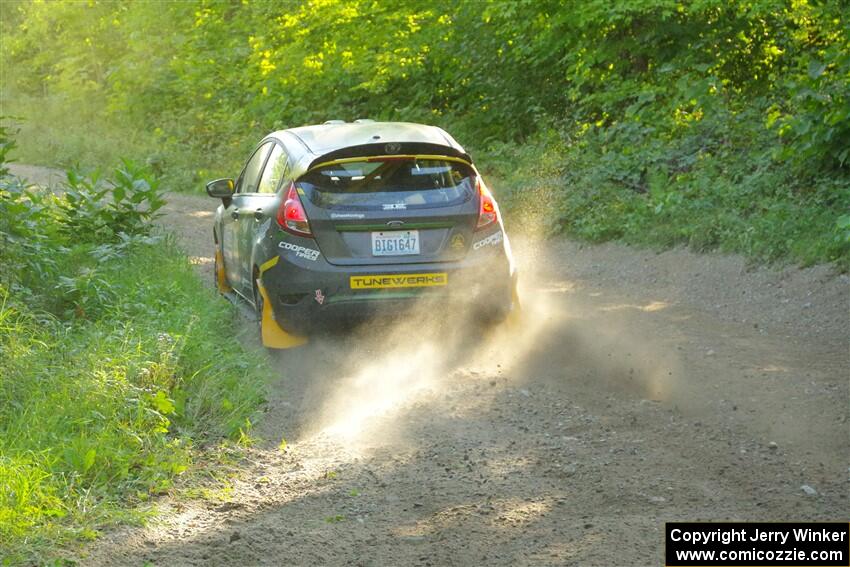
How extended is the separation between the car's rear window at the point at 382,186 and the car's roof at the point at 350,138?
0.48 feet

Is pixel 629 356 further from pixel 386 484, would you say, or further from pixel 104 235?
pixel 104 235

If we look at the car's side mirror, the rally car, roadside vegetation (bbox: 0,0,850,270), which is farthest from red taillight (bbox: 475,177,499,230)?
roadside vegetation (bbox: 0,0,850,270)

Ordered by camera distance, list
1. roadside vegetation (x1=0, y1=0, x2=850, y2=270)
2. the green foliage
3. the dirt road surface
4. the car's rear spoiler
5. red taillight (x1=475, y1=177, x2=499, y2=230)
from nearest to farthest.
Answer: the dirt road surface, the car's rear spoiler, red taillight (x1=475, y1=177, x2=499, y2=230), the green foliage, roadside vegetation (x1=0, y1=0, x2=850, y2=270)

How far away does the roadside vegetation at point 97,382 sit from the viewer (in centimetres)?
536

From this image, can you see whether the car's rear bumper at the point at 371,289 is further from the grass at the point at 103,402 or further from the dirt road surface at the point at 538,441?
the grass at the point at 103,402

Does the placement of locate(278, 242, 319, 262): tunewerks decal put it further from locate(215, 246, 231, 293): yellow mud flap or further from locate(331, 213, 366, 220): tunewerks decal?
locate(215, 246, 231, 293): yellow mud flap

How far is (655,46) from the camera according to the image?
17.8m

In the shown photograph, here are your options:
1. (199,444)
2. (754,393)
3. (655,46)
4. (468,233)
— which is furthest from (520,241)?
(199,444)

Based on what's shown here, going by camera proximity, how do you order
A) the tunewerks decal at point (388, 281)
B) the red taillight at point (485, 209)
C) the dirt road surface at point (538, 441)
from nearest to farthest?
the dirt road surface at point (538, 441) < the tunewerks decal at point (388, 281) < the red taillight at point (485, 209)

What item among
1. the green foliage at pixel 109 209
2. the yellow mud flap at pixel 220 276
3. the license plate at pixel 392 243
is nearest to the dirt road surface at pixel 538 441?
the license plate at pixel 392 243

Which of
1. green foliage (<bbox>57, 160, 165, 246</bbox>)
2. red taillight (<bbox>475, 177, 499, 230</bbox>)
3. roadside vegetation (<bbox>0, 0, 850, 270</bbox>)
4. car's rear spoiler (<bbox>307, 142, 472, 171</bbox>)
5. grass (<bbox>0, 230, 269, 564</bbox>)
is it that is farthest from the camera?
roadside vegetation (<bbox>0, 0, 850, 270</bbox>)

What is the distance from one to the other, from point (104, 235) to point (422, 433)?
22.2 feet

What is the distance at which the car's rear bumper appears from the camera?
8234mm

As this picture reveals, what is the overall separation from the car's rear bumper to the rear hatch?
0.09 metres
